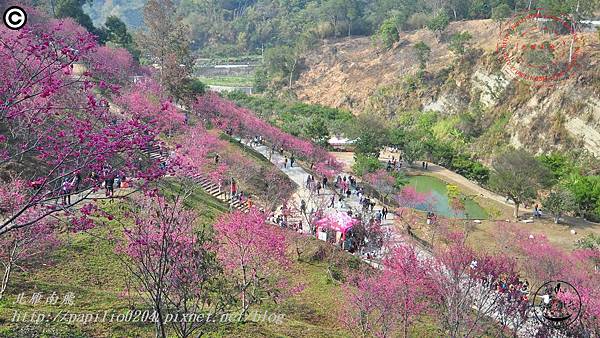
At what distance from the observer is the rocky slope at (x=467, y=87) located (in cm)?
4455

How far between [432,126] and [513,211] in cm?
2428

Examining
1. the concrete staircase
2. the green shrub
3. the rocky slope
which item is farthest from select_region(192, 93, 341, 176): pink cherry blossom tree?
the rocky slope

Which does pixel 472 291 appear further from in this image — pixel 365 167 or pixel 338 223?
pixel 365 167

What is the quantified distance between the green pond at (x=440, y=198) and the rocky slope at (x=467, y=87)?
10.5m

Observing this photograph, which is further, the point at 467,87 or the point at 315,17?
the point at 315,17

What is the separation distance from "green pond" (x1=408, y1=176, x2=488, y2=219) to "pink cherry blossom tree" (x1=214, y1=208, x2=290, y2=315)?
65.0 ft

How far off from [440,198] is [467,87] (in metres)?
24.2

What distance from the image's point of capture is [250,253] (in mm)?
15516

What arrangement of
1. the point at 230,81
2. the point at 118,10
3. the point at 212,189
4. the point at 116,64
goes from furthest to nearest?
the point at 118,10 → the point at 230,81 → the point at 116,64 → the point at 212,189

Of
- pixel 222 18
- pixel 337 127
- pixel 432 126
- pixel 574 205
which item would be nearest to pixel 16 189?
pixel 574 205

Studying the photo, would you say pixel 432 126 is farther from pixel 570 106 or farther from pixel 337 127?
pixel 570 106

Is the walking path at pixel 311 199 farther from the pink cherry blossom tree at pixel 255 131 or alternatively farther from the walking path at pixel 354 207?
the pink cherry blossom tree at pixel 255 131

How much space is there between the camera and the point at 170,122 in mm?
32188

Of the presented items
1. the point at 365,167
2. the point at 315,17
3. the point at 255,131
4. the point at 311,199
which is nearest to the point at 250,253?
the point at 311,199
